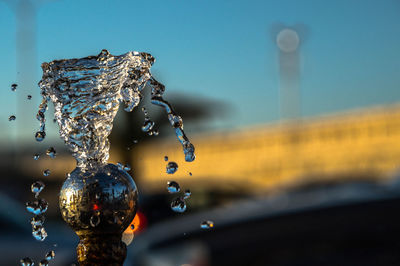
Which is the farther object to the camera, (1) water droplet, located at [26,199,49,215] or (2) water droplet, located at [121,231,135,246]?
(2) water droplet, located at [121,231,135,246]

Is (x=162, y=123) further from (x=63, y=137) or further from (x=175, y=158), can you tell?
(x=63, y=137)

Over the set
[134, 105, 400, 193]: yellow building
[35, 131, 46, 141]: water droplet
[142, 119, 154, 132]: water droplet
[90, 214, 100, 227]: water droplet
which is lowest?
[90, 214, 100, 227]: water droplet

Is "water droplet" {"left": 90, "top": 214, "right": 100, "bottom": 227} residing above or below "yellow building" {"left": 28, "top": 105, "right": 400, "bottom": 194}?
below

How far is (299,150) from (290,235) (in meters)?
32.2

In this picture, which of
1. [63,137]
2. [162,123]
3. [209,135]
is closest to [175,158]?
[209,135]

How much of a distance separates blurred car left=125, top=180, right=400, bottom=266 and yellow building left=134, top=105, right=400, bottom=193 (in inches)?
943

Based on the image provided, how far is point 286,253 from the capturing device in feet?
12.9

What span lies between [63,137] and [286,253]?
285 centimetres

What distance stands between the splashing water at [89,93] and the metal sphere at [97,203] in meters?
0.12

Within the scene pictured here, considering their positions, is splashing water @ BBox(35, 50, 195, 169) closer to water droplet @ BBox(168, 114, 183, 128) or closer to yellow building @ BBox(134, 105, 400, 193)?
water droplet @ BBox(168, 114, 183, 128)

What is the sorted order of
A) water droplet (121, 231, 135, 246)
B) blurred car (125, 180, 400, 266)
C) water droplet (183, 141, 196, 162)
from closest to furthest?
1. water droplet (183, 141, 196, 162)
2. blurred car (125, 180, 400, 266)
3. water droplet (121, 231, 135, 246)

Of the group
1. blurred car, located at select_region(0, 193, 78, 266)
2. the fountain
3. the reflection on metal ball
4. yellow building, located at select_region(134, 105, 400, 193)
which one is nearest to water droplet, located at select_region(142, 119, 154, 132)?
the fountain

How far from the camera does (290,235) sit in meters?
3.97

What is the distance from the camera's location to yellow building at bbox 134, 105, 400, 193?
3200cm
